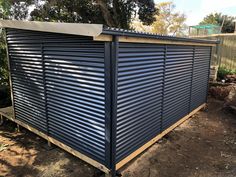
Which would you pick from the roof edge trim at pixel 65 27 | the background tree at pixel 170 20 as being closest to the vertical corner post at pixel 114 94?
the roof edge trim at pixel 65 27

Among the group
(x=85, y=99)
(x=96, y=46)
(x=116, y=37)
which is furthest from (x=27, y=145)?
(x=116, y=37)

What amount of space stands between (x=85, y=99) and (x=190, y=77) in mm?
3212

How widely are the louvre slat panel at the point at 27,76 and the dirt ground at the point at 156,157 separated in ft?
1.69

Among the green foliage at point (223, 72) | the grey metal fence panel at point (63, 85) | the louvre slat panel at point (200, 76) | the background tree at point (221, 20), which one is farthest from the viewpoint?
the background tree at point (221, 20)

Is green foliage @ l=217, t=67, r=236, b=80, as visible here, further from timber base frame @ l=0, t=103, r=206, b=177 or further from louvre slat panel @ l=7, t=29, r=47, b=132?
louvre slat panel @ l=7, t=29, r=47, b=132

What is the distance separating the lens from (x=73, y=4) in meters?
10.8

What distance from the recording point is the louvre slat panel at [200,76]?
546 centimetres

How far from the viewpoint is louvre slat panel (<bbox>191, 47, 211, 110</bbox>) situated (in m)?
5.46

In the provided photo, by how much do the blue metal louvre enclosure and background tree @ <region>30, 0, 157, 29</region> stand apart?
7.14 m

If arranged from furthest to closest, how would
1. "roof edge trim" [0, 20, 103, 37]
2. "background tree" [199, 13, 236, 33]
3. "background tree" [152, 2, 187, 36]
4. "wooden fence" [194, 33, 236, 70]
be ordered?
"background tree" [152, 2, 187, 36] → "background tree" [199, 13, 236, 33] → "wooden fence" [194, 33, 236, 70] → "roof edge trim" [0, 20, 103, 37]

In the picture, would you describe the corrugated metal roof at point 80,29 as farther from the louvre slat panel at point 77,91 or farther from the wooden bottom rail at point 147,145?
the wooden bottom rail at point 147,145

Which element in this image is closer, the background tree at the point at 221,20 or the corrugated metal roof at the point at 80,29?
the corrugated metal roof at the point at 80,29

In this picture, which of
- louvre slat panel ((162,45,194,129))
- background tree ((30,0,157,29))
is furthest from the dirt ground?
background tree ((30,0,157,29))

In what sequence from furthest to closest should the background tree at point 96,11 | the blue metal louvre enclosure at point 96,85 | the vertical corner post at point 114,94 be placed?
the background tree at point 96,11
the blue metal louvre enclosure at point 96,85
the vertical corner post at point 114,94
